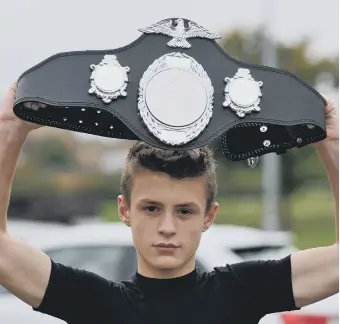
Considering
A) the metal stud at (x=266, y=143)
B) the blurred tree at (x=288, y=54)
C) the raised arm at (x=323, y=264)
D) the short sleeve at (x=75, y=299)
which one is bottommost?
the short sleeve at (x=75, y=299)

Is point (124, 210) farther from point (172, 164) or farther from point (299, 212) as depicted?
point (299, 212)

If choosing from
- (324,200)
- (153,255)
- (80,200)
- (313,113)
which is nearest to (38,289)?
(153,255)

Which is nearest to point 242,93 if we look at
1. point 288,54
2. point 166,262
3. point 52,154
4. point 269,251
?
point 166,262

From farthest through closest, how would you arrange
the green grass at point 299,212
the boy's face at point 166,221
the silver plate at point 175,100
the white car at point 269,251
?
the green grass at point 299,212 → the white car at point 269,251 → the boy's face at point 166,221 → the silver plate at point 175,100

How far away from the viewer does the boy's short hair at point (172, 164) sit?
2855mm

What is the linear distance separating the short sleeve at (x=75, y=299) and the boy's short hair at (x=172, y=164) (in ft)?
0.93

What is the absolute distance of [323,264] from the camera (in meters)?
2.85

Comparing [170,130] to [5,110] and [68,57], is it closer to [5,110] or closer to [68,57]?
[68,57]

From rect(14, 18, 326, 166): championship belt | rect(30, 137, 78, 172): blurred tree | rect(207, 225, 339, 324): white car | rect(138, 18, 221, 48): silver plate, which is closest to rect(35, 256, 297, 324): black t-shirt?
rect(14, 18, 326, 166): championship belt

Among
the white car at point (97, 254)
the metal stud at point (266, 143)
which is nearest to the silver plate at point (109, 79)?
the metal stud at point (266, 143)

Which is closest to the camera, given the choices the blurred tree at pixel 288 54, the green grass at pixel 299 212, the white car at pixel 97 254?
the white car at pixel 97 254

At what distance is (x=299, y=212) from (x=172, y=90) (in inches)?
1782

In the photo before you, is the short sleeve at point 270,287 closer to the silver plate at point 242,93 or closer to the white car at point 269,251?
the silver plate at point 242,93

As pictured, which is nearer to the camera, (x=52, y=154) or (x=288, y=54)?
(x=288, y=54)
